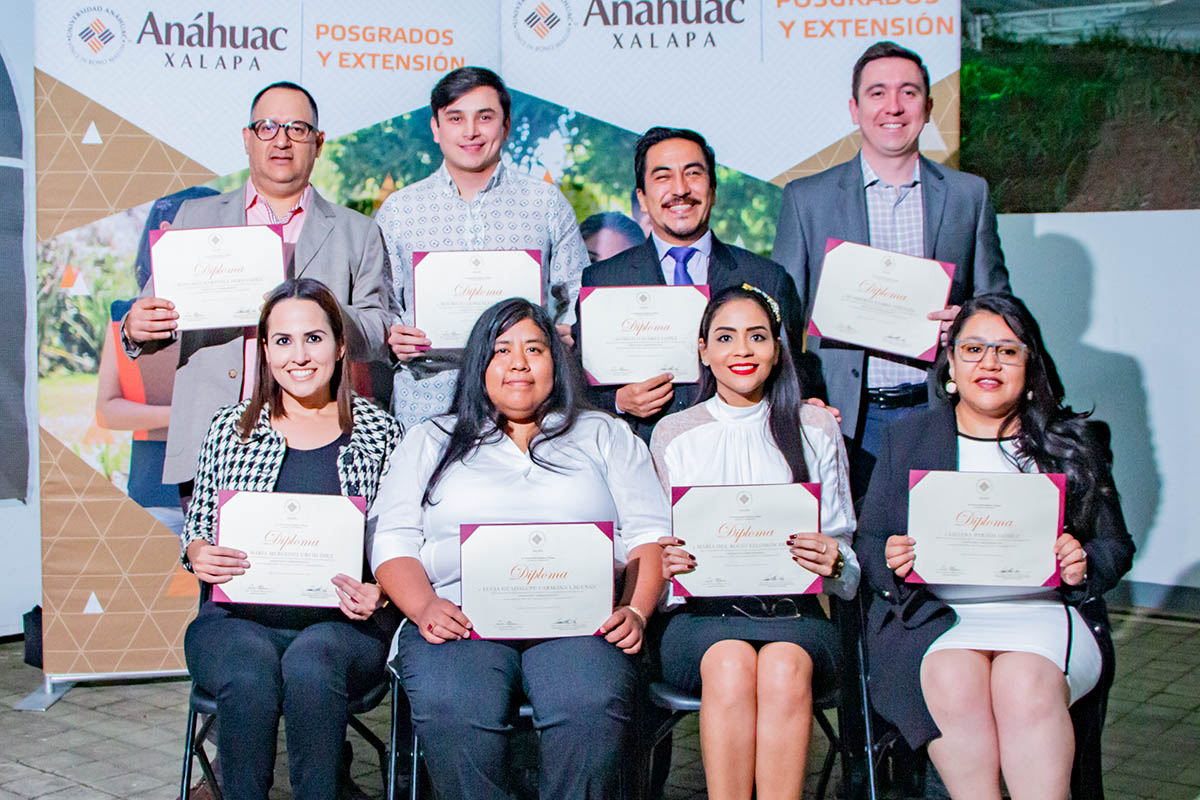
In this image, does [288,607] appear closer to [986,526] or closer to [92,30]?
[986,526]

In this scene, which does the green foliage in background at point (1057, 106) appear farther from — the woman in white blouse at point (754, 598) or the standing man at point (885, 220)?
the woman in white blouse at point (754, 598)

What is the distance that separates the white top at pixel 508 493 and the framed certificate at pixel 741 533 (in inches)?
10.9

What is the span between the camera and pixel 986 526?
3078 mm

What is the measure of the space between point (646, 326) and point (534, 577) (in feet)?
3.44

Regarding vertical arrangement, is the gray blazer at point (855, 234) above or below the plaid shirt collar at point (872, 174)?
below

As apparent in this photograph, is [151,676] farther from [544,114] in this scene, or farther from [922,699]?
[922,699]

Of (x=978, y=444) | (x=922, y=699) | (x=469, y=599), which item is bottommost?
(x=922, y=699)

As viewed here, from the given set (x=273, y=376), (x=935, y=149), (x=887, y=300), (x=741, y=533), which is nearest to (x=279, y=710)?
(x=273, y=376)

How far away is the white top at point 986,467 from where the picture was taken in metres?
3.25

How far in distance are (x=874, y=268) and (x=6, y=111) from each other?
4.13 metres

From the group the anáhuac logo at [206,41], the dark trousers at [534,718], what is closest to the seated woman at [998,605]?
the dark trousers at [534,718]

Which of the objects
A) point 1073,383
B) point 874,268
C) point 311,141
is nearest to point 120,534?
point 311,141

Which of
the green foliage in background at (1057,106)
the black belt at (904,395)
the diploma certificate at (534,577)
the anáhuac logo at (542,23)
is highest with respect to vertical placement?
the green foliage in background at (1057,106)

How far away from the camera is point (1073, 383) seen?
6.14 metres
